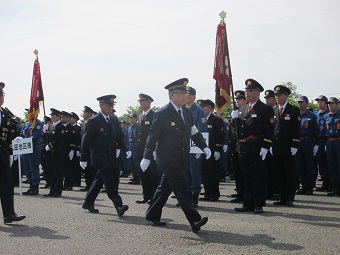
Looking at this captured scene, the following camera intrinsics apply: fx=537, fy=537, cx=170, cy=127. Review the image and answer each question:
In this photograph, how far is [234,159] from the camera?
1262cm

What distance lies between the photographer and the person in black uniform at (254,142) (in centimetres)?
973

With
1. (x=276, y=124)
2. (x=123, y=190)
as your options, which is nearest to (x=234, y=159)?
(x=276, y=124)

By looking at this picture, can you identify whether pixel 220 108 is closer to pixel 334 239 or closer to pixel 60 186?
pixel 334 239

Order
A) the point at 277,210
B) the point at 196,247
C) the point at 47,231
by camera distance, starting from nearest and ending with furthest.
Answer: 1. the point at 196,247
2. the point at 47,231
3. the point at 277,210

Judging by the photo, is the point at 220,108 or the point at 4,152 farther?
the point at 220,108

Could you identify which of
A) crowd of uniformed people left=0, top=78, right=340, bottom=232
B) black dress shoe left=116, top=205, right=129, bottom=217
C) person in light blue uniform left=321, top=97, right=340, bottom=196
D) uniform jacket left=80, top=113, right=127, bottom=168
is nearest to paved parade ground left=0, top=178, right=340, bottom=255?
black dress shoe left=116, top=205, right=129, bottom=217

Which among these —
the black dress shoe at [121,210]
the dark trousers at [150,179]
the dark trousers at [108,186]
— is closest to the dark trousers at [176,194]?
the black dress shoe at [121,210]

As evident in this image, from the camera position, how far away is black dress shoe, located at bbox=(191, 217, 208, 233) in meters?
7.73

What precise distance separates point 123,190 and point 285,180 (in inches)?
241

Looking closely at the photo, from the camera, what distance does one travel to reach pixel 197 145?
8.83m

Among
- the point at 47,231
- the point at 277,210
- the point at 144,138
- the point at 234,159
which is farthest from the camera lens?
the point at 234,159

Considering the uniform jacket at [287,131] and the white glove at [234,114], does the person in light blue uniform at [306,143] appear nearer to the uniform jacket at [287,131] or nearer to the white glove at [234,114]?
the uniform jacket at [287,131]

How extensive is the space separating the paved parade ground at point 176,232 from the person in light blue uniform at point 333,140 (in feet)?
5.62

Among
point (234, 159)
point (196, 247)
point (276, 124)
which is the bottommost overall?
point (196, 247)
